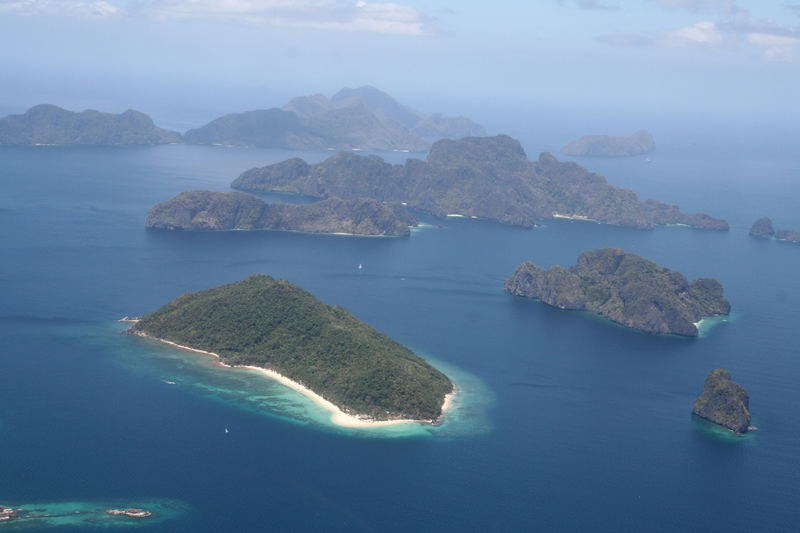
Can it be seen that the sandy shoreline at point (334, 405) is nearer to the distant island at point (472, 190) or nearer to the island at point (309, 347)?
the island at point (309, 347)

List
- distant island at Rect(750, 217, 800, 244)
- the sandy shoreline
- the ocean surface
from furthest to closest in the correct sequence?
distant island at Rect(750, 217, 800, 244) → the sandy shoreline → the ocean surface

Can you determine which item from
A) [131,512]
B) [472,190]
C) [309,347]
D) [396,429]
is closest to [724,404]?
[396,429]

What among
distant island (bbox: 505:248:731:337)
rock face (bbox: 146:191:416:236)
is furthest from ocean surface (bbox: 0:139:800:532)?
rock face (bbox: 146:191:416:236)

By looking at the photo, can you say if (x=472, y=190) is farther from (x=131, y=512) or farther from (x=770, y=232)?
(x=131, y=512)

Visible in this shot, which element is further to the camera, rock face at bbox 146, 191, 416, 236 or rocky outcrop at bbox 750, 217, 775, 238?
rocky outcrop at bbox 750, 217, 775, 238

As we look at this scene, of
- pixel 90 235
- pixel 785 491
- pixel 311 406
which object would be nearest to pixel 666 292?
pixel 785 491

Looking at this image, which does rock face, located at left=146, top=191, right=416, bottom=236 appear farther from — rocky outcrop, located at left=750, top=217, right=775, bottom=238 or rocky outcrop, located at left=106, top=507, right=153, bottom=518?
rocky outcrop, located at left=106, top=507, right=153, bottom=518

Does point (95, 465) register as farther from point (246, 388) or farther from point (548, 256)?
point (548, 256)

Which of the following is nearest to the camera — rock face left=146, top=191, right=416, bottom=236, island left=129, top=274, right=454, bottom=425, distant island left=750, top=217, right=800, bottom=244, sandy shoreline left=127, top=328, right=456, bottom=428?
sandy shoreline left=127, top=328, right=456, bottom=428
